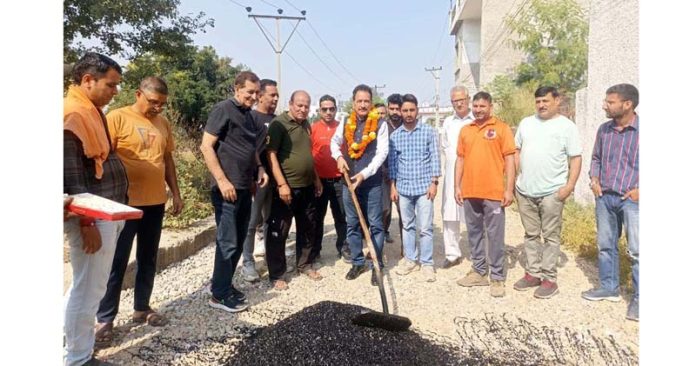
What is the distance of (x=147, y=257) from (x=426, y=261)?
2.42m

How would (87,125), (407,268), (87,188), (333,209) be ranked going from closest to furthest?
(87,125) → (87,188) → (407,268) → (333,209)

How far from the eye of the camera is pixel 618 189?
3.20 m

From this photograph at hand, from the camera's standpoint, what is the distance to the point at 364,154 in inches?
158

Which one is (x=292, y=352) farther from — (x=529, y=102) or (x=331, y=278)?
(x=529, y=102)

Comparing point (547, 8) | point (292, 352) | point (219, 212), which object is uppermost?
point (547, 8)

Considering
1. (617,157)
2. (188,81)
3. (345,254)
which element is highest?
(188,81)

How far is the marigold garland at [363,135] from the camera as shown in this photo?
3.98 metres

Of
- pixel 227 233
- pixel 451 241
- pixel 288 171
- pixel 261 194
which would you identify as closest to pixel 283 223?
pixel 261 194

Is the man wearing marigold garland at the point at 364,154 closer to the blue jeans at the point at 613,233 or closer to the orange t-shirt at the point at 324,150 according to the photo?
the orange t-shirt at the point at 324,150

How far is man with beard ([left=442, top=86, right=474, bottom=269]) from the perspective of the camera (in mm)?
4430

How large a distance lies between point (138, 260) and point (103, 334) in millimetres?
494

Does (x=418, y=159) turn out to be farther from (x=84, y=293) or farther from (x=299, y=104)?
(x=84, y=293)

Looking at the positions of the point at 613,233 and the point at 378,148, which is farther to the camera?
the point at 378,148

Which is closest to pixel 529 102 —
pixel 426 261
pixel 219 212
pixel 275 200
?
pixel 426 261
